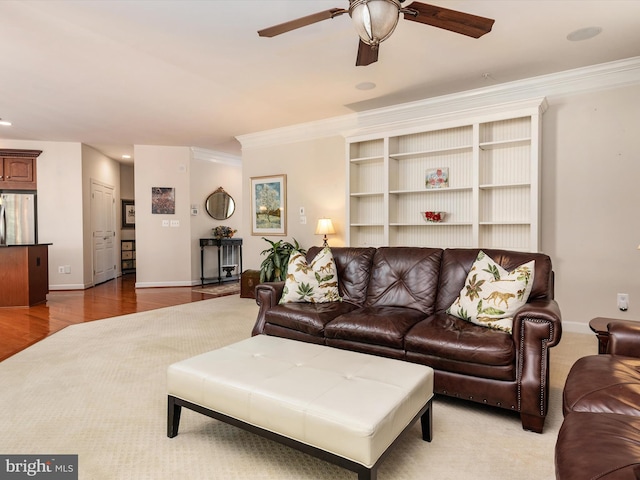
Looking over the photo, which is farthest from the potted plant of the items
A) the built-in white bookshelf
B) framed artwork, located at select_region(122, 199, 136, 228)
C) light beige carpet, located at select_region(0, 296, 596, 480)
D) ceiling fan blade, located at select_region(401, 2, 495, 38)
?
framed artwork, located at select_region(122, 199, 136, 228)

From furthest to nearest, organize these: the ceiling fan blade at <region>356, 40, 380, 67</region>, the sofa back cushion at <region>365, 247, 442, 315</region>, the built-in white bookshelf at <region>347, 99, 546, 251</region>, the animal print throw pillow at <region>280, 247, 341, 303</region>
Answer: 1. the built-in white bookshelf at <region>347, 99, 546, 251</region>
2. the animal print throw pillow at <region>280, 247, 341, 303</region>
3. the sofa back cushion at <region>365, 247, 442, 315</region>
4. the ceiling fan blade at <region>356, 40, 380, 67</region>

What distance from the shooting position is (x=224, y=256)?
7957mm

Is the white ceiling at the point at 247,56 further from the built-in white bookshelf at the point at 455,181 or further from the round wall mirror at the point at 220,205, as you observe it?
the round wall mirror at the point at 220,205

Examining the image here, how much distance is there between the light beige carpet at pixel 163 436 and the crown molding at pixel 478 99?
263 centimetres

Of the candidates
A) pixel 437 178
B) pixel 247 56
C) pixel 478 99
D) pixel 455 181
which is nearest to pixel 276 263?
pixel 437 178

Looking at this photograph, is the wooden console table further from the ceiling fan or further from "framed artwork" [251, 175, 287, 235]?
the ceiling fan

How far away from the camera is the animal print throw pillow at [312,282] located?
10.4ft

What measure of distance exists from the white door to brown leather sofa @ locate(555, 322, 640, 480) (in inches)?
311

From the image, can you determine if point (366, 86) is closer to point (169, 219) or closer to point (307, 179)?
point (307, 179)

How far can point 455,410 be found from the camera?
2.27 metres

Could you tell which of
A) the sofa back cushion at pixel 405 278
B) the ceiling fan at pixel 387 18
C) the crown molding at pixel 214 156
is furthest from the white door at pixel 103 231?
the ceiling fan at pixel 387 18

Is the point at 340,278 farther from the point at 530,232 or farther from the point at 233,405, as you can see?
the point at 530,232

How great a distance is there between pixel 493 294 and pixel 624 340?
26.5 inches

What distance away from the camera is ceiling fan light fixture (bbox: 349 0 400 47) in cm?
182
